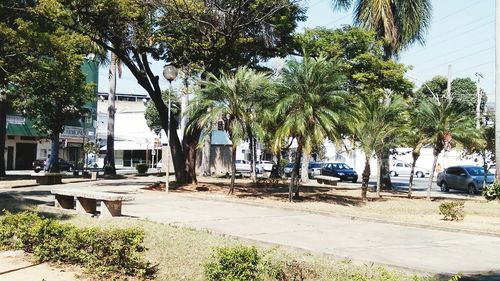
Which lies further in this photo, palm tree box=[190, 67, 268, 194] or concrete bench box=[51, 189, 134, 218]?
palm tree box=[190, 67, 268, 194]

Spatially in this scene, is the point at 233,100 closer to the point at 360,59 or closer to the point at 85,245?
the point at 360,59

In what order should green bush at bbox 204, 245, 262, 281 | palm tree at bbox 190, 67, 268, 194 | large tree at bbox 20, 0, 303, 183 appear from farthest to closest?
large tree at bbox 20, 0, 303, 183 < palm tree at bbox 190, 67, 268, 194 < green bush at bbox 204, 245, 262, 281

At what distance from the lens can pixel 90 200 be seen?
41.2 ft

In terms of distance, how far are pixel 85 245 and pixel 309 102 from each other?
11.0m

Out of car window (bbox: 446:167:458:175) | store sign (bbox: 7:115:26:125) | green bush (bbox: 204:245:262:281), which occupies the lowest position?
green bush (bbox: 204:245:262:281)

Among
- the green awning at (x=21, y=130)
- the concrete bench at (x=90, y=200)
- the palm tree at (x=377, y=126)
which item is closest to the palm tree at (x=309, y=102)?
the palm tree at (x=377, y=126)

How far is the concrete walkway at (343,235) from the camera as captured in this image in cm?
858

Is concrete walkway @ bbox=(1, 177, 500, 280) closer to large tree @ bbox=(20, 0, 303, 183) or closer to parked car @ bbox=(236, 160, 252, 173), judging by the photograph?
large tree @ bbox=(20, 0, 303, 183)

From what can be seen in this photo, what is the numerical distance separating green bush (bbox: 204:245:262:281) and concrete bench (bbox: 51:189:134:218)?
19.8 feet

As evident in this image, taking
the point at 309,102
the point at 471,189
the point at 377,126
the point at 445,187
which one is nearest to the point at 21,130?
the point at 445,187

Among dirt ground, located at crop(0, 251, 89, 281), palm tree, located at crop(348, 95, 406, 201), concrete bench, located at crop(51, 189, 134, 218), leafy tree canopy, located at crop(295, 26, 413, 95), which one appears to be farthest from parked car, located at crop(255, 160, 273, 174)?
dirt ground, located at crop(0, 251, 89, 281)

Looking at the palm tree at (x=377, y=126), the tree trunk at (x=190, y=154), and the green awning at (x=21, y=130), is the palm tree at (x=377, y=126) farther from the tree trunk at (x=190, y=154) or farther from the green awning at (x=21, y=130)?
the green awning at (x=21, y=130)

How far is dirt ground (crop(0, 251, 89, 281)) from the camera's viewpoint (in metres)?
6.55

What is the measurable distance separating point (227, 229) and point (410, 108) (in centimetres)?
1306
